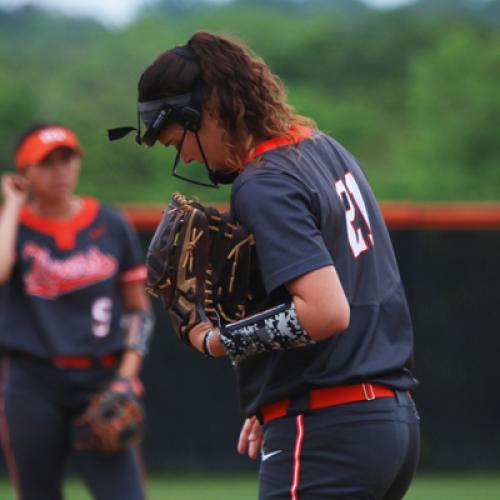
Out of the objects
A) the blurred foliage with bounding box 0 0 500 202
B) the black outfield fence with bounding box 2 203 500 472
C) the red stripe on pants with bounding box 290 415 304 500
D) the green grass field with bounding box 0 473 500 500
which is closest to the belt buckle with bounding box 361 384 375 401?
the red stripe on pants with bounding box 290 415 304 500

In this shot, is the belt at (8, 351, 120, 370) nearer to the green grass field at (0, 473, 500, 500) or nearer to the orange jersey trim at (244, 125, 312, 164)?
the orange jersey trim at (244, 125, 312, 164)

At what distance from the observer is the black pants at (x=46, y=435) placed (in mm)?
5207

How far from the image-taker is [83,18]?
155 feet

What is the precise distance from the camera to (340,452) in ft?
10.1

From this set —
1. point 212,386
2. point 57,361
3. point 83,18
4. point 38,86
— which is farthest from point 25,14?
point 57,361

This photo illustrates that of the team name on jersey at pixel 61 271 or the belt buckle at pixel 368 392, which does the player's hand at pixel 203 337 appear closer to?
the belt buckle at pixel 368 392

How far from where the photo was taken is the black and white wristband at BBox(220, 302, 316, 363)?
117 inches

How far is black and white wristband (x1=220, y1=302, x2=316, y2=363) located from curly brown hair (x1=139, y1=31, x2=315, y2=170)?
1.40 ft

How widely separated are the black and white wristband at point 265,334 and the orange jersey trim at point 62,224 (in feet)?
8.13

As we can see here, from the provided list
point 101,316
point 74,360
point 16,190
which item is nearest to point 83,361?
point 74,360

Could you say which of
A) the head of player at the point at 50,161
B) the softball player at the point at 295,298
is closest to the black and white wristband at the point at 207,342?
the softball player at the point at 295,298

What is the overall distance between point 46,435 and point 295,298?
2543 millimetres

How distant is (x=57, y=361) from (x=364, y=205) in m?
2.38

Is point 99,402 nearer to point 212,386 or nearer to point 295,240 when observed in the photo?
point 295,240
